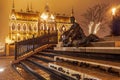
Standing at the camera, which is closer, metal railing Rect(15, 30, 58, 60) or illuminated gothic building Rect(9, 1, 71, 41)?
metal railing Rect(15, 30, 58, 60)

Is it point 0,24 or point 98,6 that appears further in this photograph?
point 0,24

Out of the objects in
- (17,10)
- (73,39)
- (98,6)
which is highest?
(17,10)

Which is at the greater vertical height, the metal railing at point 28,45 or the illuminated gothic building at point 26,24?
the illuminated gothic building at point 26,24

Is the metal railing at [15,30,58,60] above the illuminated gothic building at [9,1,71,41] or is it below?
below

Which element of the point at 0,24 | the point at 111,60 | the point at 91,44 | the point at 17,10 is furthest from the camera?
the point at 17,10

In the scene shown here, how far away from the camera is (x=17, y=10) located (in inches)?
2511

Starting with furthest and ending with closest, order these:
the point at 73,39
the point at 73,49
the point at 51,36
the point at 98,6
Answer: the point at 98,6, the point at 51,36, the point at 73,39, the point at 73,49

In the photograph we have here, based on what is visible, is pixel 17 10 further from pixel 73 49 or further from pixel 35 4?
pixel 73 49

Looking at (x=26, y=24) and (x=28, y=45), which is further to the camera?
(x=26, y=24)

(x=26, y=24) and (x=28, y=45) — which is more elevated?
(x=26, y=24)

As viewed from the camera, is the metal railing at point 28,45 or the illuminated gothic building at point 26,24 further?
the illuminated gothic building at point 26,24

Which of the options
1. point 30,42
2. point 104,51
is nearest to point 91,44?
point 104,51

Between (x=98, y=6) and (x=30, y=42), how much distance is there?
31.6ft

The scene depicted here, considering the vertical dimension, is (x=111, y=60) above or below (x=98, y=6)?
below
